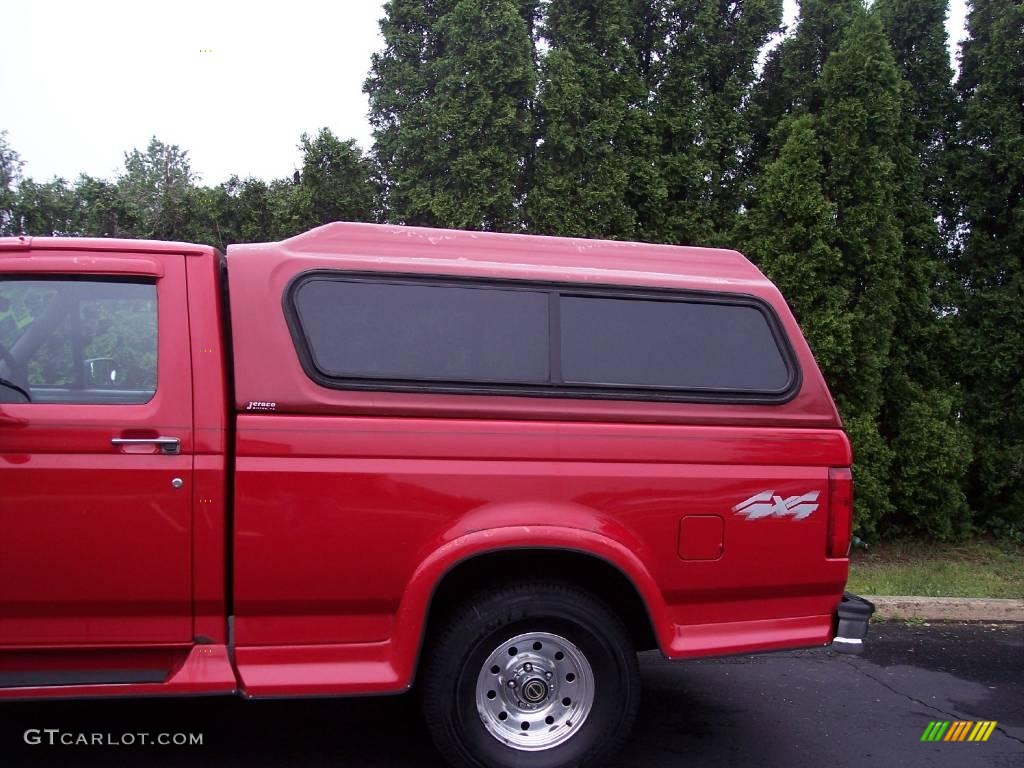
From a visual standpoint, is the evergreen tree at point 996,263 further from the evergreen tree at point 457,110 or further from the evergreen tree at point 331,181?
the evergreen tree at point 331,181

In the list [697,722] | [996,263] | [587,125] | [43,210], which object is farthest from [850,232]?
[43,210]

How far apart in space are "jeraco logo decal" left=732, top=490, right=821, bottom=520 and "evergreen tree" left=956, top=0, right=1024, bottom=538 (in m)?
5.53

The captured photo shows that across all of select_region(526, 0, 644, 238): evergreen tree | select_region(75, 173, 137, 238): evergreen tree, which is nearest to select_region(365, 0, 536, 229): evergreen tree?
select_region(526, 0, 644, 238): evergreen tree

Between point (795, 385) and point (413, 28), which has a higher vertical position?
point (413, 28)

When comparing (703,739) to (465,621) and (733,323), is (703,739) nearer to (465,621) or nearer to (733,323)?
(465,621)

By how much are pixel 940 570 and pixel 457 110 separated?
601 cm

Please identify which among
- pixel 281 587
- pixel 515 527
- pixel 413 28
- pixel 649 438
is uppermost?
pixel 413 28

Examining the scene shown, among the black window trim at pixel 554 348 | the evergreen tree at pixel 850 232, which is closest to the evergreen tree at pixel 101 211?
the black window trim at pixel 554 348

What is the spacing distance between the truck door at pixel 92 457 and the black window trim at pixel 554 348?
0.48 m

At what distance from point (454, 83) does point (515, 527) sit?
5563 mm

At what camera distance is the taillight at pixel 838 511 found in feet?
11.5

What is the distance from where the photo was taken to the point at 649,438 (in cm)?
341

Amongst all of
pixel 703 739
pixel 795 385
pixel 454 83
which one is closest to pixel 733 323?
pixel 795 385

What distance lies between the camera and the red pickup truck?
309cm
